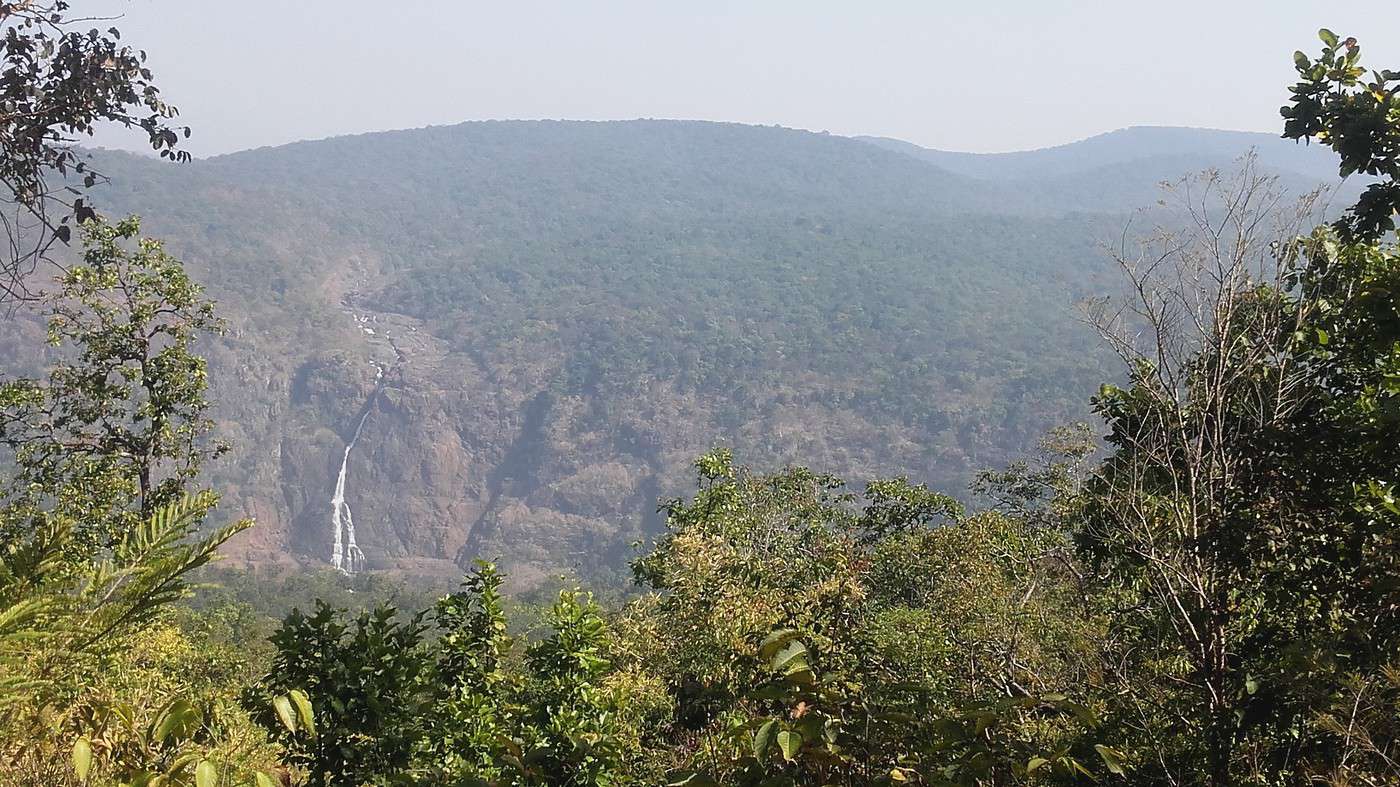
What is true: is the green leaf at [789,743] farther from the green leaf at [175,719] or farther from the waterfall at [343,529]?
the waterfall at [343,529]

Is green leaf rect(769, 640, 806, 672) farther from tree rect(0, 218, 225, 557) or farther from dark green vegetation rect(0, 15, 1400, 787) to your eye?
tree rect(0, 218, 225, 557)

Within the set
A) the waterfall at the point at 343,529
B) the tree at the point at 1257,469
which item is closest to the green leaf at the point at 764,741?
the tree at the point at 1257,469

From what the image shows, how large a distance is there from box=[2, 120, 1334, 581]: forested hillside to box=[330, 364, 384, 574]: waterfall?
0.88m

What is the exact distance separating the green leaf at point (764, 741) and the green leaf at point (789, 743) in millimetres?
38

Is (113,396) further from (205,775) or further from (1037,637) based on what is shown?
(205,775)

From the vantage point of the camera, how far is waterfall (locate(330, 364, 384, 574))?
319 ft

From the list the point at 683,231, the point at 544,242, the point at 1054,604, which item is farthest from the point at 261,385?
the point at 1054,604

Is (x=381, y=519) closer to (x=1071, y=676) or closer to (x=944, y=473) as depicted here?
(x=944, y=473)

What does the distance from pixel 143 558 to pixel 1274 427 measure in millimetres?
4729

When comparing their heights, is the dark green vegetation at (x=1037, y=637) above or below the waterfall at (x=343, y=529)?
above

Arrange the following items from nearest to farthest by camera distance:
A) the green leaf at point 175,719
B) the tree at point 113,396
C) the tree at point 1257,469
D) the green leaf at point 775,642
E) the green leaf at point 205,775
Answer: the green leaf at point 205,775 < the green leaf at point 175,719 < the green leaf at point 775,642 < the tree at point 1257,469 < the tree at point 113,396

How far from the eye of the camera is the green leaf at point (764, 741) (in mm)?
2098

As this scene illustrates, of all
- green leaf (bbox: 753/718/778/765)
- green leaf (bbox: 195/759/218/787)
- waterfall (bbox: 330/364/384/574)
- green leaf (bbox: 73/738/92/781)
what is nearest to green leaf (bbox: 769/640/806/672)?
green leaf (bbox: 753/718/778/765)

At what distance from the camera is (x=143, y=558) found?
1.67m
